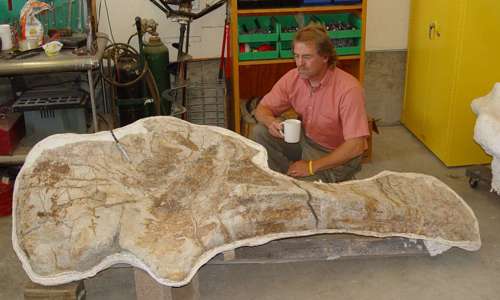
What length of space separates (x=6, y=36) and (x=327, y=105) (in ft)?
5.87

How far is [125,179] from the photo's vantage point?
255 cm

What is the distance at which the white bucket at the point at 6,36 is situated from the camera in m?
3.50

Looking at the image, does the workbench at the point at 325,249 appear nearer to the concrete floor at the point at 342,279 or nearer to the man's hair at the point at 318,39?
the concrete floor at the point at 342,279

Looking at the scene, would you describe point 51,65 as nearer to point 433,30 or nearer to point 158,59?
point 158,59

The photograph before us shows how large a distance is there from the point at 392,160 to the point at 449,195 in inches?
48.4

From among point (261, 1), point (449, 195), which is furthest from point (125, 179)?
point (261, 1)

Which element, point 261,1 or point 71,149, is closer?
point 71,149


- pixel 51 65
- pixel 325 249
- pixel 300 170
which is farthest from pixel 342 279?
pixel 51 65

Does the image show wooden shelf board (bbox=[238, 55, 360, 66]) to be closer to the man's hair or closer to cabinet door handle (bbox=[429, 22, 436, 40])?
cabinet door handle (bbox=[429, 22, 436, 40])

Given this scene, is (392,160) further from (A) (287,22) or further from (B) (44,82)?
(B) (44,82)

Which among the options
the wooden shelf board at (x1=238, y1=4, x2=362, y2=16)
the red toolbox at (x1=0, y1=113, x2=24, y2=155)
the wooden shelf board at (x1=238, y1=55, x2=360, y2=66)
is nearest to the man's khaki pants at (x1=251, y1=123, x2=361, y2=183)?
the wooden shelf board at (x1=238, y1=55, x2=360, y2=66)

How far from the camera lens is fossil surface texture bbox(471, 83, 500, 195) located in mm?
3000

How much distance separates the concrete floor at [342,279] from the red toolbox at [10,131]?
2.16ft

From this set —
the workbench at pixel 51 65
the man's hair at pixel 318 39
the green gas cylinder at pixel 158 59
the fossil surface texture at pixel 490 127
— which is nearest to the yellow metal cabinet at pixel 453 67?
the fossil surface texture at pixel 490 127
